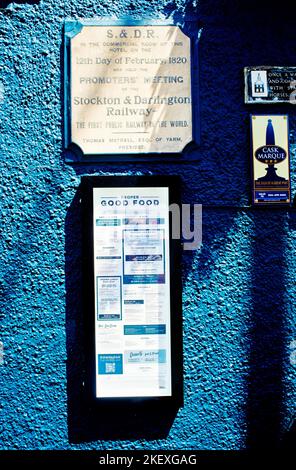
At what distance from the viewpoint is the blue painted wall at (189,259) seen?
102 inches

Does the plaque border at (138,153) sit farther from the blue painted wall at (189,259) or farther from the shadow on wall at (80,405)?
the shadow on wall at (80,405)

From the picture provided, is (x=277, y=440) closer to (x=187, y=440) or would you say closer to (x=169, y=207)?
(x=187, y=440)

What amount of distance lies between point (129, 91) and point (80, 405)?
1578mm

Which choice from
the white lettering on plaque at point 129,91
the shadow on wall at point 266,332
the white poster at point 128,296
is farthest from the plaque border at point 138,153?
the shadow on wall at point 266,332

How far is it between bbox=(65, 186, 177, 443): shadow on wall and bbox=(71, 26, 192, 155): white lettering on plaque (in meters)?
0.36

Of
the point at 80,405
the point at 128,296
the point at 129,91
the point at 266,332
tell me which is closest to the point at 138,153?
the point at 129,91

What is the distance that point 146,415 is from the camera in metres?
2.60

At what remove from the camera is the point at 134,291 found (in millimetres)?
2562

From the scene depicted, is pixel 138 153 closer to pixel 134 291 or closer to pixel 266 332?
pixel 134 291

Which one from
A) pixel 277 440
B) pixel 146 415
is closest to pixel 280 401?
pixel 277 440

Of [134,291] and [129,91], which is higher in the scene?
[129,91]

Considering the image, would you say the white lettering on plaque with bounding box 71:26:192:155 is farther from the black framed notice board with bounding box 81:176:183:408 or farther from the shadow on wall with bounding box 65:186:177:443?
the shadow on wall with bounding box 65:186:177:443

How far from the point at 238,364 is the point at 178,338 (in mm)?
340

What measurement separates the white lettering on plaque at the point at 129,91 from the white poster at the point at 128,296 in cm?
27
